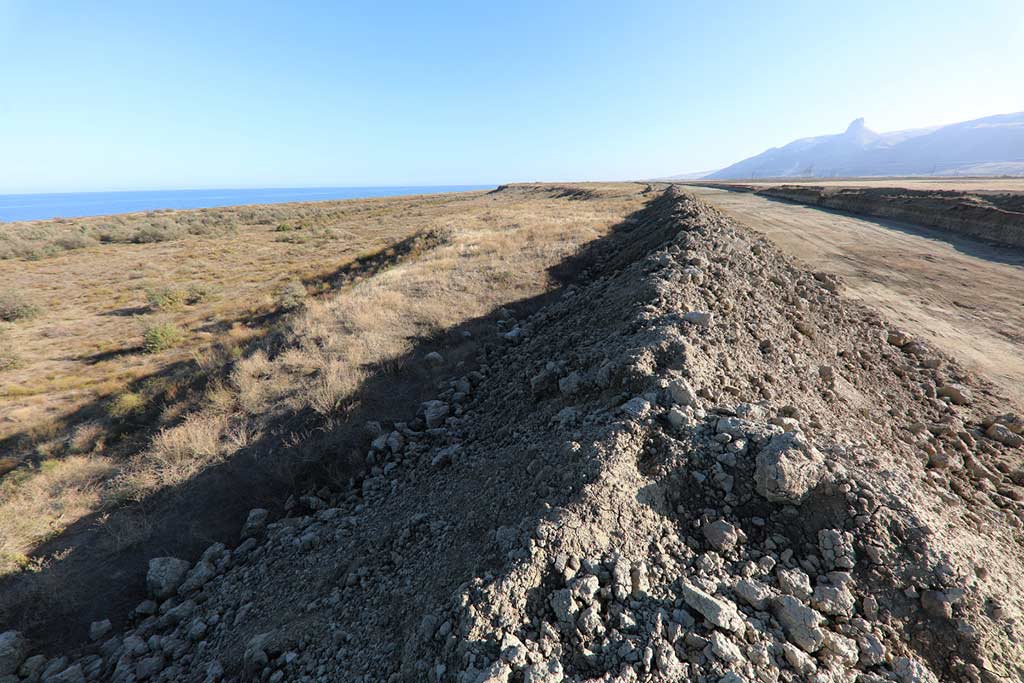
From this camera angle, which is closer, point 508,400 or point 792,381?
point 792,381

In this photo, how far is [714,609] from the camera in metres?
2.17

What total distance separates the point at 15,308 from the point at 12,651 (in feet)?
72.8

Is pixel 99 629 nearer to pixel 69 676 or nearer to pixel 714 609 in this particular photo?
pixel 69 676

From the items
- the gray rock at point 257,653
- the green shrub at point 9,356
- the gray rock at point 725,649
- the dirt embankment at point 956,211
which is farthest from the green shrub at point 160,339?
the dirt embankment at point 956,211

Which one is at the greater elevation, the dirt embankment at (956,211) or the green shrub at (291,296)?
the dirt embankment at (956,211)

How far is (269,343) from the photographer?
9.82 meters

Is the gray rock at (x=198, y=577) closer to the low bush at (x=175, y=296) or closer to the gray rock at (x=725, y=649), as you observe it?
the gray rock at (x=725, y=649)

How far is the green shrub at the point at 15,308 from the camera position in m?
17.3

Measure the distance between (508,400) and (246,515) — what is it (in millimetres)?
3373

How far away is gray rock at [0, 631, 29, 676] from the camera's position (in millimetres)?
3453

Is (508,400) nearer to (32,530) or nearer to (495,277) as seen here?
(32,530)

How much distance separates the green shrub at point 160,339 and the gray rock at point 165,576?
11.5m

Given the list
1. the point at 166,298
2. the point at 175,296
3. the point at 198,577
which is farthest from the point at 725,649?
the point at 175,296

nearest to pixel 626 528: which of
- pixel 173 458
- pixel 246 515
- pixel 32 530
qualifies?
pixel 246 515
